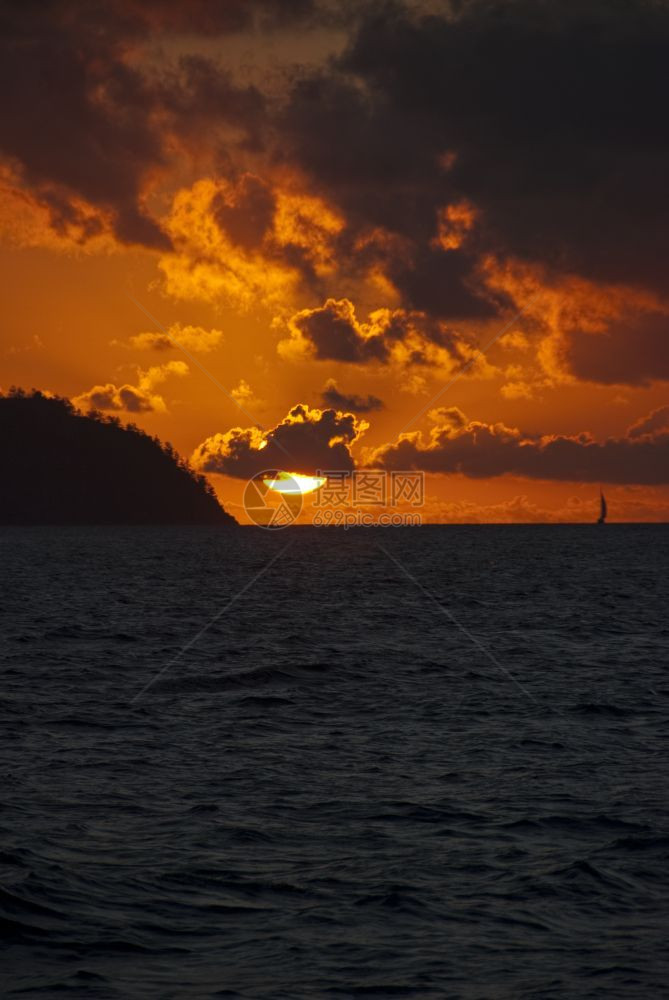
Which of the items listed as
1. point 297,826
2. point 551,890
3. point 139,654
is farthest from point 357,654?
point 551,890

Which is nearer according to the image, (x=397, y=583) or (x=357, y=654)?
(x=357, y=654)

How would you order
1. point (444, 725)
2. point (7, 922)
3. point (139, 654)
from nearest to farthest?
point (7, 922) < point (444, 725) < point (139, 654)

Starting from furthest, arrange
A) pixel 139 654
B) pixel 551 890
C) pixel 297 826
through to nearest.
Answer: pixel 139 654 → pixel 297 826 → pixel 551 890

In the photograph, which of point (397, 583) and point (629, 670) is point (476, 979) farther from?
point (397, 583)

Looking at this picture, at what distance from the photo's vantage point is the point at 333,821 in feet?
78.5

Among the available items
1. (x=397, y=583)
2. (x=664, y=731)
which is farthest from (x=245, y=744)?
(x=397, y=583)

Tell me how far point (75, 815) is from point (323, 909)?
7.41 m

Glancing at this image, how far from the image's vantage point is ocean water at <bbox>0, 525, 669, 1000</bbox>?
56.1 ft

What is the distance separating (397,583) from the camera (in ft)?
361

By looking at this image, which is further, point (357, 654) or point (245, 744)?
point (357, 654)

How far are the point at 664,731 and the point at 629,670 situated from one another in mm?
14362

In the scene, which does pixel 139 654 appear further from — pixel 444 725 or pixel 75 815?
pixel 75 815

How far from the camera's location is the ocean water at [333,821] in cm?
1709

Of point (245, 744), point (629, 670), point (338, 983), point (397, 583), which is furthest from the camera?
point (397, 583)
